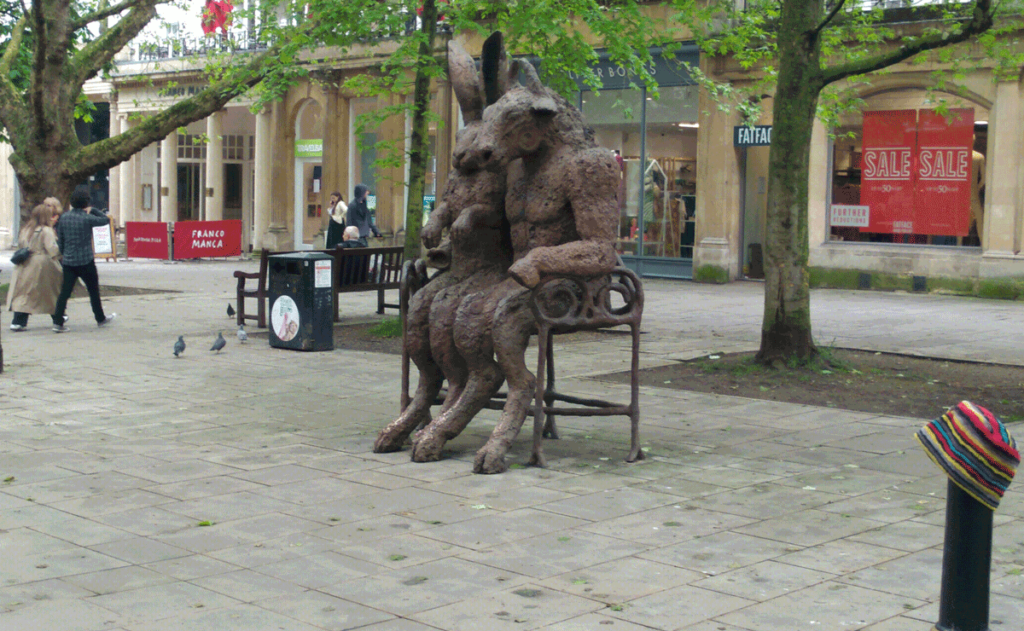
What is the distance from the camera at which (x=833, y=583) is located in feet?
15.8

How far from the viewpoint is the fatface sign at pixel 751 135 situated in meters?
22.4

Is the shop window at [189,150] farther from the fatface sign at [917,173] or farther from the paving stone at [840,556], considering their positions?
the paving stone at [840,556]

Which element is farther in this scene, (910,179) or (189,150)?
(189,150)

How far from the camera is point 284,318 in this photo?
12.7 metres

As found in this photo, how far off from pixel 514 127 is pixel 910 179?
1568cm

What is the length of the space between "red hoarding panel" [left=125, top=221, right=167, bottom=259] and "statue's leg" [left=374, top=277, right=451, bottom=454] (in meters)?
23.0

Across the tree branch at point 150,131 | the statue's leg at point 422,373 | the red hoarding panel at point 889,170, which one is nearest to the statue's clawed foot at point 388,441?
the statue's leg at point 422,373

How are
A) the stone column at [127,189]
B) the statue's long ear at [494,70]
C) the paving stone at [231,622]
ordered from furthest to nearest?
1. the stone column at [127,189]
2. the statue's long ear at [494,70]
3. the paving stone at [231,622]

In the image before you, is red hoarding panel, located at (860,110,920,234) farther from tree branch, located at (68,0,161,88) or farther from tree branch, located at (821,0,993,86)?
tree branch, located at (68,0,161,88)

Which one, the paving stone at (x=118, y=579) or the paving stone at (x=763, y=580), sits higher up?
the paving stone at (x=763, y=580)

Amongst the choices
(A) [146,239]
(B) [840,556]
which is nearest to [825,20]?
(B) [840,556]

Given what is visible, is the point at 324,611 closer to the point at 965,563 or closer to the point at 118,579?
the point at 118,579

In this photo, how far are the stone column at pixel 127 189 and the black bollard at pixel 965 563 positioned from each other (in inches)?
1410

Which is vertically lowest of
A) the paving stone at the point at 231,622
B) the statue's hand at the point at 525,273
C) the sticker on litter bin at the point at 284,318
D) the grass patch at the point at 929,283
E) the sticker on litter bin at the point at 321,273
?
the paving stone at the point at 231,622
